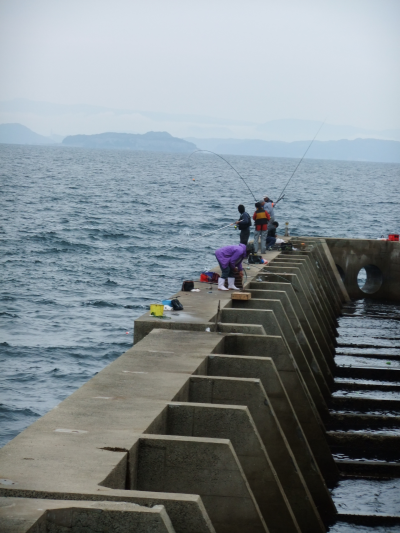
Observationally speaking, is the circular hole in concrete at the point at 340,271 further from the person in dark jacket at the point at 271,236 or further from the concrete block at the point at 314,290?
the concrete block at the point at 314,290

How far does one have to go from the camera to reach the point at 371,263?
2683 cm

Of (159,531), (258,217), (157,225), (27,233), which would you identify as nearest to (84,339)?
(258,217)

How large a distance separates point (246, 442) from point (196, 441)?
1058 millimetres

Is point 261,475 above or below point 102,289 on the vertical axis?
above

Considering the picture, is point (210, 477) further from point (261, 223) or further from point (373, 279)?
point (373, 279)

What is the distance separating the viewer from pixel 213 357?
34.1ft

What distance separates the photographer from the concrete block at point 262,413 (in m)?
8.86

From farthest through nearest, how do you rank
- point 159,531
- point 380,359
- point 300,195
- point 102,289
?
point 300,195
point 102,289
point 380,359
point 159,531

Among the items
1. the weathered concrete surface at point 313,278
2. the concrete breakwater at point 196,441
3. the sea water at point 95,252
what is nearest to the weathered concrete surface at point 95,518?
the concrete breakwater at point 196,441

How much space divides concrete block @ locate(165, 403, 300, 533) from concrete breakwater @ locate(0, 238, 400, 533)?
0.01m

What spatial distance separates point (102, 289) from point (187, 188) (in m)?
62.7

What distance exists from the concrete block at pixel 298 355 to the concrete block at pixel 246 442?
522cm

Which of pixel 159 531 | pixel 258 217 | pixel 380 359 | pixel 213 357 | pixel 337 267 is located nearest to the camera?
pixel 159 531

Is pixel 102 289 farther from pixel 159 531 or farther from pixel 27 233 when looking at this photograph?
pixel 159 531
